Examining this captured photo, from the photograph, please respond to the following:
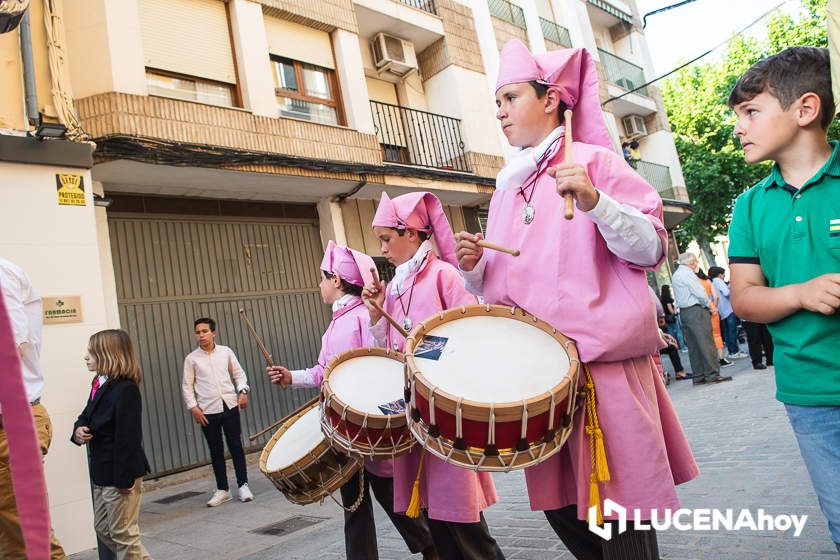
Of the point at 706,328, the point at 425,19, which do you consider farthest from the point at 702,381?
the point at 425,19

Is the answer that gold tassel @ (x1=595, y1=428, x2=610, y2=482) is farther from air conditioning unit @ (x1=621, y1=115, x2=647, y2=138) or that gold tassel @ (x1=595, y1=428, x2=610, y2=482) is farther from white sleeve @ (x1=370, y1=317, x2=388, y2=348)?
air conditioning unit @ (x1=621, y1=115, x2=647, y2=138)

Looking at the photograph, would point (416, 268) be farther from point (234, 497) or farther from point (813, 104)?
point (234, 497)

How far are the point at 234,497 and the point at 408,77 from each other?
34.2 ft

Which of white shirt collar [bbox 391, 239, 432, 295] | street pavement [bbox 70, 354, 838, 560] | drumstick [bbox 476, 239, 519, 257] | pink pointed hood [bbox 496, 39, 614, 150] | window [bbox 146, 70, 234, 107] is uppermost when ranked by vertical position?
window [bbox 146, 70, 234, 107]

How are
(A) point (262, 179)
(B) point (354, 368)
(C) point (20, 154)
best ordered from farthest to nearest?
1. (A) point (262, 179)
2. (C) point (20, 154)
3. (B) point (354, 368)

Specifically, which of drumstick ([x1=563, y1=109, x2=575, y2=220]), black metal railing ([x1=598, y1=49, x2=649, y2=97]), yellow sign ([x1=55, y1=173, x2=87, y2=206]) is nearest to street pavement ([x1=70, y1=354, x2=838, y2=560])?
drumstick ([x1=563, y1=109, x2=575, y2=220])

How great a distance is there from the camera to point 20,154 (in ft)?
21.9

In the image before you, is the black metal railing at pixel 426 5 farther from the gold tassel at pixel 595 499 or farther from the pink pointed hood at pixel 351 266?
the gold tassel at pixel 595 499

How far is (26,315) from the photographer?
3.70 meters

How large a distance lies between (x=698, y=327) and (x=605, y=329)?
8.90 m

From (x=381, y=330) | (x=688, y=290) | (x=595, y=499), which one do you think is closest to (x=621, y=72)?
(x=688, y=290)

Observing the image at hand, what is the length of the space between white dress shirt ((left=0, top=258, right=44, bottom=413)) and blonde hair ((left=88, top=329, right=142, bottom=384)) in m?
0.55

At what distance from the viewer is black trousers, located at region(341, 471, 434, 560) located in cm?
350

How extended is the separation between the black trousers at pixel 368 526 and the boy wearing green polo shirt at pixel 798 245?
86.3 inches
